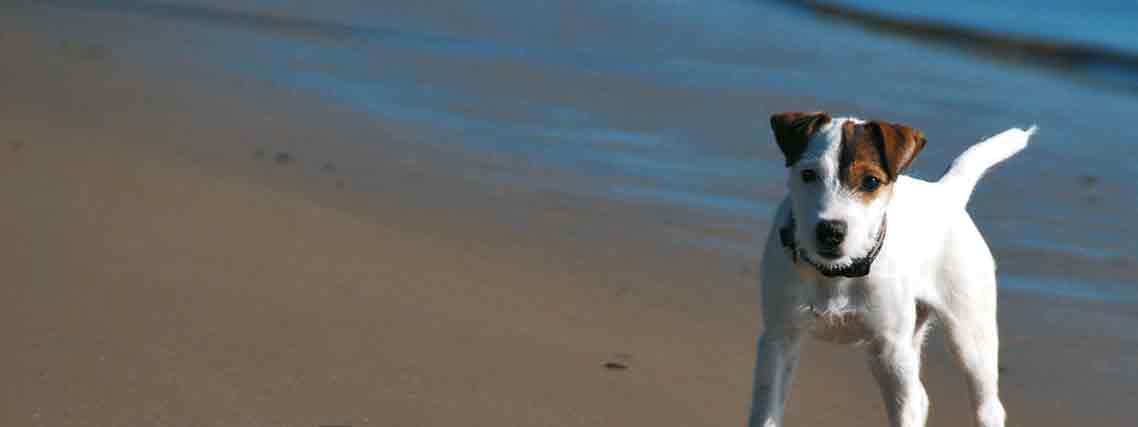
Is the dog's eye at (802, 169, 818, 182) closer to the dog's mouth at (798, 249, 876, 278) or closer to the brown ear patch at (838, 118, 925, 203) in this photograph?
the brown ear patch at (838, 118, 925, 203)

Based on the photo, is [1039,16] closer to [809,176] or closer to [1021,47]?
[1021,47]

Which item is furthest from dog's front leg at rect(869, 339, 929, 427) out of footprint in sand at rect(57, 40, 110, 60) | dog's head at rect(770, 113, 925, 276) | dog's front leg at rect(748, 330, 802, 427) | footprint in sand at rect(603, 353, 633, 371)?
footprint in sand at rect(57, 40, 110, 60)

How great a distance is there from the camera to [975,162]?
18.8 ft

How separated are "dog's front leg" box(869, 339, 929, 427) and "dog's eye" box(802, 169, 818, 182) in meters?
0.57

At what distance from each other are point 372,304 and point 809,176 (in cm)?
233

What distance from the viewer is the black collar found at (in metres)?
4.78

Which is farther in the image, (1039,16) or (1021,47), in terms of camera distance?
(1039,16)

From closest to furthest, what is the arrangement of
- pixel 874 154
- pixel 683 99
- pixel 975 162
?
pixel 874 154, pixel 975 162, pixel 683 99

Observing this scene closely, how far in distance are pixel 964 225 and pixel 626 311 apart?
1.79 meters

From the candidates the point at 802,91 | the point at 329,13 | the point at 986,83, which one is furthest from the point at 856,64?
the point at 329,13

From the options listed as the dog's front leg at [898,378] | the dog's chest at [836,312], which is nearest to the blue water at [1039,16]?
Answer: the dog's front leg at [898,378]

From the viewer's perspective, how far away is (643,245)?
7.66m

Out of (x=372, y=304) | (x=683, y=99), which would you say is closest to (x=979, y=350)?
(x=372, y=304)

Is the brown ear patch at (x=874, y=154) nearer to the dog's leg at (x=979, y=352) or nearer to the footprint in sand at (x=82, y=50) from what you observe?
the dog's leg at (x=979, y=352)
